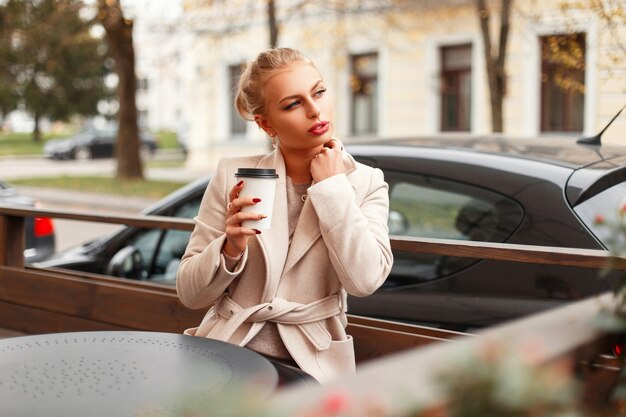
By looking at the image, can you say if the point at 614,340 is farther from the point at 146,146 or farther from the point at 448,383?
the point at 146,146

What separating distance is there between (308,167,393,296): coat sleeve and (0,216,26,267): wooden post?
95.1 inches

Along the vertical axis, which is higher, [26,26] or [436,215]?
[26,26]

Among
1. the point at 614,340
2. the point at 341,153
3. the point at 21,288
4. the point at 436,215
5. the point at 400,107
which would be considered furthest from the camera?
the point at 400,107

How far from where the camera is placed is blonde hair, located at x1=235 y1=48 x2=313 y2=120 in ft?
8.38

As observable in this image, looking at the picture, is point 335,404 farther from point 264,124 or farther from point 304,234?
point 264,124

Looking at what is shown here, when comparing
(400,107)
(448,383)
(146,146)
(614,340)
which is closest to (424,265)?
(614,340)

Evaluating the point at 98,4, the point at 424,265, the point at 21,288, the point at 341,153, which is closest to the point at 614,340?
the point at 341,153

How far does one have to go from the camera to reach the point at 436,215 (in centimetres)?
389

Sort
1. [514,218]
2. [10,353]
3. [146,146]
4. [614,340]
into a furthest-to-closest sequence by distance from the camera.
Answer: [146,146]
[514,218]
[10,353]
[614,340]

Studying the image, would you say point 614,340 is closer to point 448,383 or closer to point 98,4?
point 448,383

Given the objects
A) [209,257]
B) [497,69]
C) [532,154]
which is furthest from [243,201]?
[497,69]

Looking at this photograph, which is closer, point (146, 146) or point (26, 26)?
point (26, 26)

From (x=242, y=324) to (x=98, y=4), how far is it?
44.3 feet

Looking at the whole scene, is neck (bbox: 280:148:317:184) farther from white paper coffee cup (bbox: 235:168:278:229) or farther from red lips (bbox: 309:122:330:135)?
white paper coffee cup (bbox: 235:168:278:229)
